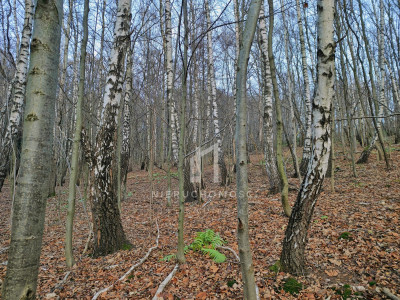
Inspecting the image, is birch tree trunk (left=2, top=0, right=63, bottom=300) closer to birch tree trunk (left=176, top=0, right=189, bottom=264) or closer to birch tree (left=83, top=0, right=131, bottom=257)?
birch tree trunk (left=176, top=0, right=189, bottom=264)

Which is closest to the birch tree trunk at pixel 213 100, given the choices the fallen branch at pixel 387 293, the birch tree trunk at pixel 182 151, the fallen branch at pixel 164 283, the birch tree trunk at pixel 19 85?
the birch tree trunk at pixel 182 151

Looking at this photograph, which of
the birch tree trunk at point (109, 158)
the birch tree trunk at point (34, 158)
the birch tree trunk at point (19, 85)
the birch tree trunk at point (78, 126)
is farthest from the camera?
the birch tree trunk at point (19, 85)

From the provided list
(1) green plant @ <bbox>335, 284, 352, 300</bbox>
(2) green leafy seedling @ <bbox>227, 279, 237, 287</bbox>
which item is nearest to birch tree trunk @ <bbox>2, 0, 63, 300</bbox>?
(2) green leafy seedling @ <bbox>227, 279, 237, 287</bbox>

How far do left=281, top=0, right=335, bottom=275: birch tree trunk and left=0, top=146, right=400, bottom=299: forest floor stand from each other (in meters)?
0.45

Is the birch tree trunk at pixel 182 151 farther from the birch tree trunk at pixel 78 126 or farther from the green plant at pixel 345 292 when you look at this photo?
the green plant at pixel 345 292

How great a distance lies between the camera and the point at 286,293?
9.15ft

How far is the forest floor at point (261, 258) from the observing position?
2.92m

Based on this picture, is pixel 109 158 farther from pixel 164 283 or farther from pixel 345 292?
pixel 345 292

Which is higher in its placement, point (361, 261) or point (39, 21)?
point (39, 21)

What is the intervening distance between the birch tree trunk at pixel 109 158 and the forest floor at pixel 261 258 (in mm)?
274

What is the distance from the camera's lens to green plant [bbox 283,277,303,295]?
9.19 ft

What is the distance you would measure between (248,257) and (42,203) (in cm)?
152

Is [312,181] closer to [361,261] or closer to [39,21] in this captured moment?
[361,261]

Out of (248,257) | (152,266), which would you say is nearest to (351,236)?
(248,257)
